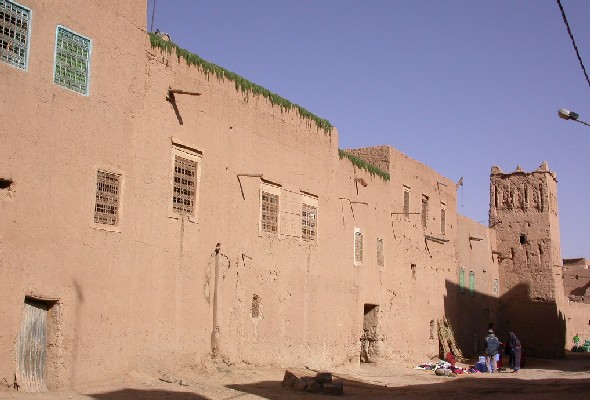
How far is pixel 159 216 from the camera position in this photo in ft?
42.5

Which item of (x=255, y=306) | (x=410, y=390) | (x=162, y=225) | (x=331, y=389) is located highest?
(x=162, y=225)

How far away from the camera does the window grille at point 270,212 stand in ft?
53.4

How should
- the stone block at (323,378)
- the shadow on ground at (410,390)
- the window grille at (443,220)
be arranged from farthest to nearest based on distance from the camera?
the window grille at (443,220), the stone block at (323,378), the shadow on ground at (410,390)

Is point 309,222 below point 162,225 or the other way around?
the other way around

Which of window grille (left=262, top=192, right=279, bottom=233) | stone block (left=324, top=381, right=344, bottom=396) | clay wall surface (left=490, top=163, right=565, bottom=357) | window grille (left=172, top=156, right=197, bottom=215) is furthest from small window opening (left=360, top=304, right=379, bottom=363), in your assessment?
clay wall surface (left=490, top=163, right=565, bottom=357)

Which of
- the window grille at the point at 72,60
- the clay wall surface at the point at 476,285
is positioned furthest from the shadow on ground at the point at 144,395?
the clay wall surface at the point at 476,285

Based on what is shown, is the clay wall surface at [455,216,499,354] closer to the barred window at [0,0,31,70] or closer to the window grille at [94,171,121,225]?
the window grille at [94,171,121,225]

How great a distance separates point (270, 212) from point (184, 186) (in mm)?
3204

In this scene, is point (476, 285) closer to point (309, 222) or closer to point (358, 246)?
point (358, 246)

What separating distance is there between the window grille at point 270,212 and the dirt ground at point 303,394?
3266mm

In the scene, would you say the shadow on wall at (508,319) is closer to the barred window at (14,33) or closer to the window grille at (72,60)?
the window grille at (72,60)

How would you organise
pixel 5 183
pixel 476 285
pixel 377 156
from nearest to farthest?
pixel 5 183
pixel 377 156
pixel 476 285

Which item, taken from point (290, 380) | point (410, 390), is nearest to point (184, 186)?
point (290, 380)

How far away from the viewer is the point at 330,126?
19.2m
